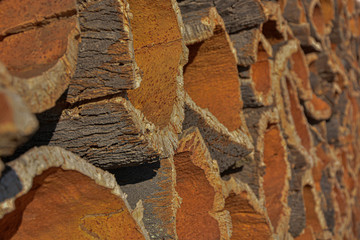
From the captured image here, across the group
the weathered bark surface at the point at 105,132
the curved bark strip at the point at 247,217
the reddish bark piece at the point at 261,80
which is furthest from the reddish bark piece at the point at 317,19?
the weathered bark surface at the point at 105,132

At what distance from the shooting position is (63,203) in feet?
1.68

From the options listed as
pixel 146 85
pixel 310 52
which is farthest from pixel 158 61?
pixel 310 52

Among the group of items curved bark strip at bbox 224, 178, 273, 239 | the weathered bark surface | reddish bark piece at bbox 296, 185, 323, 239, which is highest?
the weathered bark surface

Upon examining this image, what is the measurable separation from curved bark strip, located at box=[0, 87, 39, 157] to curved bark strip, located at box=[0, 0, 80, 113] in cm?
9

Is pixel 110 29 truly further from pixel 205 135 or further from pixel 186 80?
pixel 186 80

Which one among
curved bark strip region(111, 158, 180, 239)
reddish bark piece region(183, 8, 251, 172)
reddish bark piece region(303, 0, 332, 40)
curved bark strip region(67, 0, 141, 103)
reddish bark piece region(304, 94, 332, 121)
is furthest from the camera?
reddish bark piece region(303, 0, 332, 40)

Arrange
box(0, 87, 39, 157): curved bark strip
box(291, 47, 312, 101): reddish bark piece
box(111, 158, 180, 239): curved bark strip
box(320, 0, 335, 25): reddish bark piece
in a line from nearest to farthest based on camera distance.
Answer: box(0, 87, 39, 157): curved bark strip
box(111, 158, 180, 239): curved bark strip
box(291, 47, 312, 101): reddish bark piece
box(320, 0, 335, 25): reddish bark piece

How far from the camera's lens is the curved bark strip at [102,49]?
0.53m

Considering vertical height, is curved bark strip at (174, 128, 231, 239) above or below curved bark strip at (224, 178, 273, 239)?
above

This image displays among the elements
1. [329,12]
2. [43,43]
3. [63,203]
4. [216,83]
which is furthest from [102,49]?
[329,12]

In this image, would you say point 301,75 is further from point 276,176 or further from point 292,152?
point 276,176

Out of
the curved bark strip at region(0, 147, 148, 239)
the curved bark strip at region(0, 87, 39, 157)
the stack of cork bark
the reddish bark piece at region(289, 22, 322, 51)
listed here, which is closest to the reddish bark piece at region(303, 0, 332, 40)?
the reddish bark piece at region(289, 22, 322, 51)

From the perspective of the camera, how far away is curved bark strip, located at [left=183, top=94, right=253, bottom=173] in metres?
0.86

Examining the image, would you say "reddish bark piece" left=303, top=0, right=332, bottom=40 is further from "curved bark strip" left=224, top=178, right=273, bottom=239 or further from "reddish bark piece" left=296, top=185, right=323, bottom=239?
"curved bark strip" left=224, top=178, right=273, bottom=239
